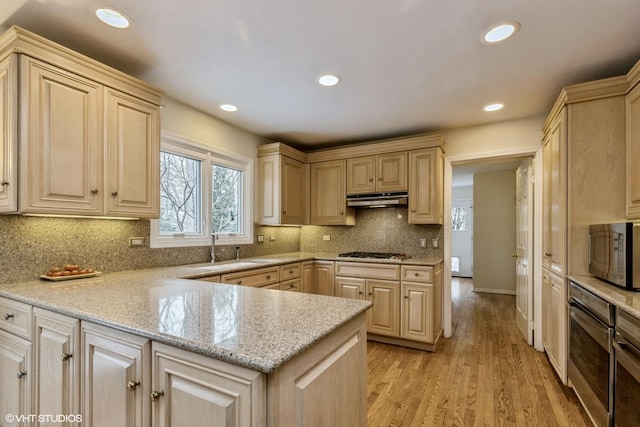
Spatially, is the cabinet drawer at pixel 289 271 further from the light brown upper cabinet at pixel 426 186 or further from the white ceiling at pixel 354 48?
the white ceiling at pixel 354 48

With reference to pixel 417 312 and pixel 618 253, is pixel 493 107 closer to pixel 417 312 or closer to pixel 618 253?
pixel 618 253

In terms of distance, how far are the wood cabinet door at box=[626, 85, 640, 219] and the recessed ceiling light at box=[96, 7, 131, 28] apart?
10.1 feet

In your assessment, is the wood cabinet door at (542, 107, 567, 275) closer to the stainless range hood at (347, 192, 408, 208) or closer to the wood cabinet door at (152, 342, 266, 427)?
the stainless range hood at (347, 192, 408, 208)

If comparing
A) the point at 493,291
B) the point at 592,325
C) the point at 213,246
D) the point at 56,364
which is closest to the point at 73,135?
the point at 56,364

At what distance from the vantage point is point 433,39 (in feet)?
6.07

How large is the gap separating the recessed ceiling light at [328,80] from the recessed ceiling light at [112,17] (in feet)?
4.17

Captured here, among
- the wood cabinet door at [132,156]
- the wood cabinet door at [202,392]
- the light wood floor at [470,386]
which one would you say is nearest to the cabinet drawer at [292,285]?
the light wood floor at [470,386]

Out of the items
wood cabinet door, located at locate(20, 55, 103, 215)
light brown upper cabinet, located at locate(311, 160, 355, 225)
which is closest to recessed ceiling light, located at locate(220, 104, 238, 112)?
wood cabinet door, located at locate(20, 55, 103, 215)

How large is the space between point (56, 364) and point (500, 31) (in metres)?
2.88

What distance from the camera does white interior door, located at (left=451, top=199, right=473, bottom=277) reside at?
25.0 feet

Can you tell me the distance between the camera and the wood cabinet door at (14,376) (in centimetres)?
154

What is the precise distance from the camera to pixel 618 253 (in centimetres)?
178

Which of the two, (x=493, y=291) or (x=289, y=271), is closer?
(x=289, y=271)

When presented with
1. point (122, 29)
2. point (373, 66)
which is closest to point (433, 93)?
point (373, 66)
